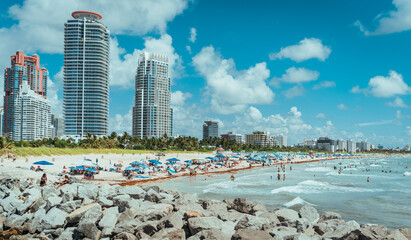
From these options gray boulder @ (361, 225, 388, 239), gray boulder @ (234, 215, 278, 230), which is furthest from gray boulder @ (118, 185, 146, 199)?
gray boulder @ (361, 225, 388, 239)

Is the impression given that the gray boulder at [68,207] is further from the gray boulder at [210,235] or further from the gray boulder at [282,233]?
the gray boulder at [282,233]

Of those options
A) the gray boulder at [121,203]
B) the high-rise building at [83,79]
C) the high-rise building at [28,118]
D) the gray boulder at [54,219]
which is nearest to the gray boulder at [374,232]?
the gray boulder at [121,203]

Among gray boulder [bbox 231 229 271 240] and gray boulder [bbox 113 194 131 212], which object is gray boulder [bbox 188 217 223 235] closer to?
gray boulder [bbox 231 229 271 240]

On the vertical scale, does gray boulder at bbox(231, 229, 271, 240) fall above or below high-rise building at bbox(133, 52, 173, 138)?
below

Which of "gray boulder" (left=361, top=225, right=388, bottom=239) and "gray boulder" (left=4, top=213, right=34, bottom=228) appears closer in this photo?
"gray boulder" (left=361, top=225, right=388, bottom=239)

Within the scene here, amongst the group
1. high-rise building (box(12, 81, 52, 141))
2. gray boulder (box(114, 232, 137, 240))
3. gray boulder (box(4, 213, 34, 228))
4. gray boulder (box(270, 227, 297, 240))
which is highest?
high-rise building (box(12, 81, 52, 141))

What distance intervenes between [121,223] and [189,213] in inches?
105

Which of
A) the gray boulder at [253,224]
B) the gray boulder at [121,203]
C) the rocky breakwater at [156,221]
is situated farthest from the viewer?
the gray boulder at [121,203]

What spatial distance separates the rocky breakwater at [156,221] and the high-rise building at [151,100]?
14835 cm

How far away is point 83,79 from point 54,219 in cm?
13072

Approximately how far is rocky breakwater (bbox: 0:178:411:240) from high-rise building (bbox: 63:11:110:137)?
403 ft

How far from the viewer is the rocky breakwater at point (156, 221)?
10477mm

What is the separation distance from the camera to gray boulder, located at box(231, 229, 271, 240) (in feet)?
31.9

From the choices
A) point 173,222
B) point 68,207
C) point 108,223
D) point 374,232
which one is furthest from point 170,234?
point 374,232
